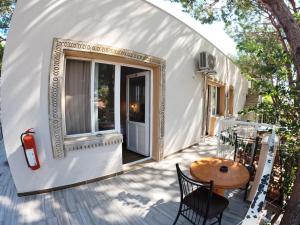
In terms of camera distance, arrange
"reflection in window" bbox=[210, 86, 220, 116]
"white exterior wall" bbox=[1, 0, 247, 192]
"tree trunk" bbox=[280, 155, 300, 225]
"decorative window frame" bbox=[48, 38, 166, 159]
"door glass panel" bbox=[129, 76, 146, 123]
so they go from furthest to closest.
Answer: "reflection in window" bbox=[210, 86, 220, 116], "door glass panel" bbox=[129, 76, 146, 123], "decorative window frame" bbox=[48, 38, 166, 159], "white exterior wall" bbox=[1, 0, 247, 192], "tree trunk" bbox=[280, 155, 300, 225]

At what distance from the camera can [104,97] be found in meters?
3.96

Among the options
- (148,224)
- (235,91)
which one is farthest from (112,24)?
(235,91)

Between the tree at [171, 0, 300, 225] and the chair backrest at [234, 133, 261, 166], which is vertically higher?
the tree at [171, 0, 300, 225]

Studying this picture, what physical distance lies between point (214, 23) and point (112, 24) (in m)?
5.28

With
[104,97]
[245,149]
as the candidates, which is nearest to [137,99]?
[104,97]

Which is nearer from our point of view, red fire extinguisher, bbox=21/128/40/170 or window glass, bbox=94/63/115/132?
red fire extinguisher, bbox=21/128/40/170

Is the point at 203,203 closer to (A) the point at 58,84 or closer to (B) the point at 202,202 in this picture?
(B) the point at 202,202

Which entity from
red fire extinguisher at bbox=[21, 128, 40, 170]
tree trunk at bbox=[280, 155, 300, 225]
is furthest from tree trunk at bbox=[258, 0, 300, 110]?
red fire extinguisher at bbox=[21, 128, 40, 170]

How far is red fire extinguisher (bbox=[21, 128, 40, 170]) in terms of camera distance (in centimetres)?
294

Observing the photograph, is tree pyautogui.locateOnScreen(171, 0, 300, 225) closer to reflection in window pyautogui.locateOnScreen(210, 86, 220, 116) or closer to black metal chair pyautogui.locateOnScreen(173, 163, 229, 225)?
black metal chair pyautogui.locateOnScreen(173, 163, 229, 225)

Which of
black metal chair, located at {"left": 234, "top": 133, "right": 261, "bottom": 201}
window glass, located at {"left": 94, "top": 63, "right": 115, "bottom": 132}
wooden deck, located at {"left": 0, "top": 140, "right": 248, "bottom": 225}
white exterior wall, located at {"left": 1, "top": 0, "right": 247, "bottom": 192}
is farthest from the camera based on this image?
window glass, located at {"left": 94, "top": 63, "right": 115, "bottom": 132}

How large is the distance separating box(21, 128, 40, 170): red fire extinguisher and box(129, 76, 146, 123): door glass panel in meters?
2.62

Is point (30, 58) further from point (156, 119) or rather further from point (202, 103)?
point (202, 103)

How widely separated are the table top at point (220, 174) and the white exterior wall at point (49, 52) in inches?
72.4
